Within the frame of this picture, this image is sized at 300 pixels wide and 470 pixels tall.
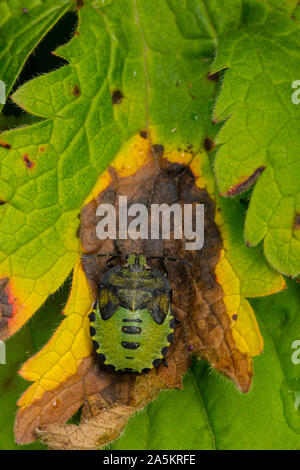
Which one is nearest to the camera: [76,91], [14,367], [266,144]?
[266,144]

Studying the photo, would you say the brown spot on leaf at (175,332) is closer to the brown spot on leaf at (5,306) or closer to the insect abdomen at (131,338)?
the insect abdomen at (131,338)

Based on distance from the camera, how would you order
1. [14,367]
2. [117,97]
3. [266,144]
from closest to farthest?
1. [266,144]
2. [117,97]
3. [14,367]

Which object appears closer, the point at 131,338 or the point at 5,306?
the point at 5,306

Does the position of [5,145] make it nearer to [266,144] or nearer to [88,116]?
[88,116]

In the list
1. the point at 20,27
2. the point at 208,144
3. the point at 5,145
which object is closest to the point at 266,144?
the point at 208,144

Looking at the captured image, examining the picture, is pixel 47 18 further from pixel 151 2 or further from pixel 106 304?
pixel 106 304

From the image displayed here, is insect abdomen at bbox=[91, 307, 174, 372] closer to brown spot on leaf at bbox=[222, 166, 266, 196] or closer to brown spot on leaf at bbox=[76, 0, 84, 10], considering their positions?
brown spot on leaf at bbox=[222, 166, 266, 196]

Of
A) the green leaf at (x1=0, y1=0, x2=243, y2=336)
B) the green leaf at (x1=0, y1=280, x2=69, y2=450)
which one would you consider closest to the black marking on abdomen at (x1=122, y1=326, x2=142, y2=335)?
the green leaf at (x1=0, y1=0, x2=243, y2=336)
